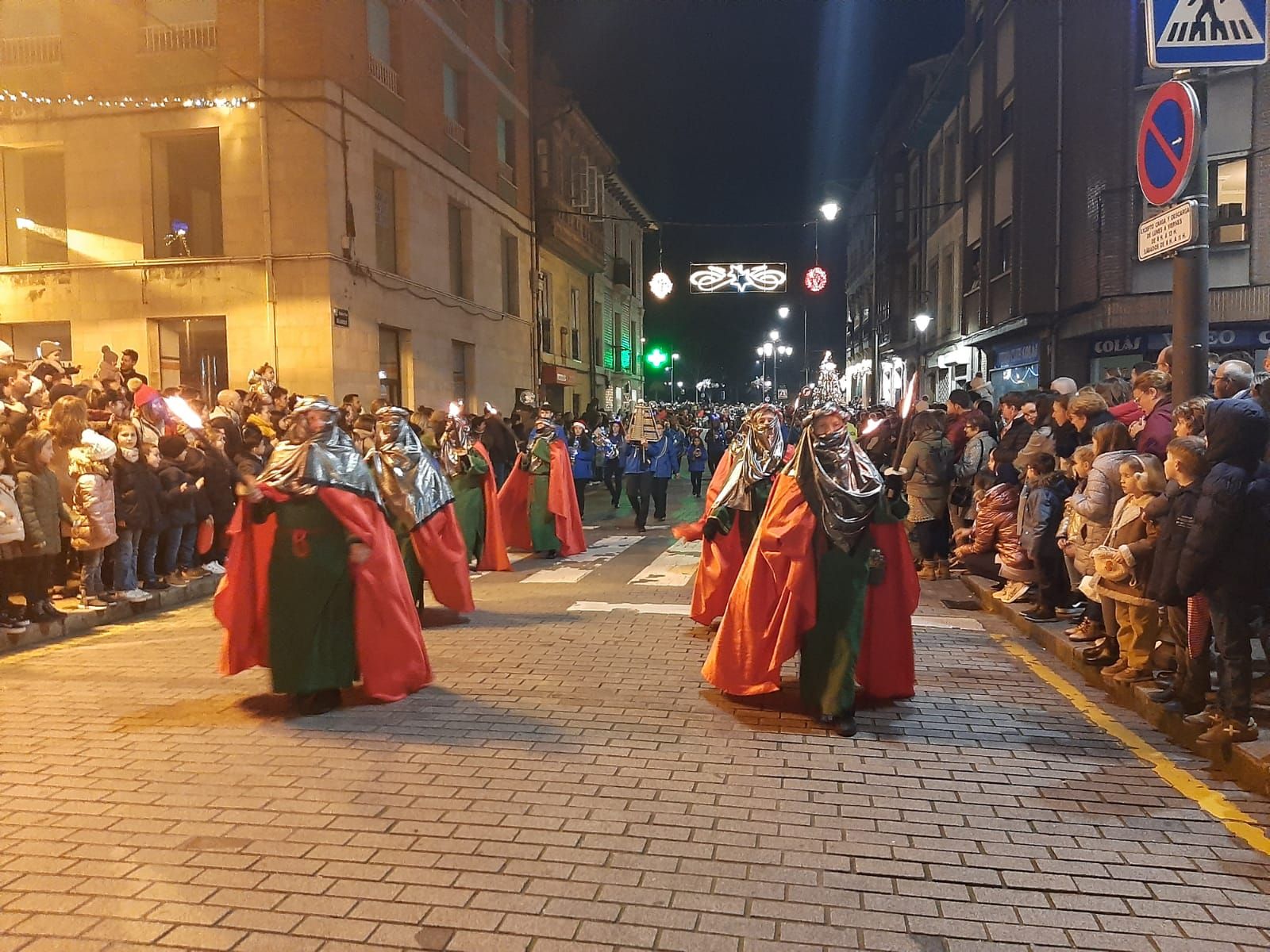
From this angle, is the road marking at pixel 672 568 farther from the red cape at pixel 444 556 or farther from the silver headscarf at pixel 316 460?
the silver headscarf at pixel 316 460

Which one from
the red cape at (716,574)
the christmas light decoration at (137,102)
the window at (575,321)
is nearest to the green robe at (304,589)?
the red cape at (716,574)

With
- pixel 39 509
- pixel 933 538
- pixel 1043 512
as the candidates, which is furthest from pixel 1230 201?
pixel 39 509

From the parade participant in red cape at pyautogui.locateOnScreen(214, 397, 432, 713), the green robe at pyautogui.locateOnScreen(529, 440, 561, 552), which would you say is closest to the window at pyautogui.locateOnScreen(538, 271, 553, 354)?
the green robe at pyautogui.locateOnScreen(529, 440, 561, 552)

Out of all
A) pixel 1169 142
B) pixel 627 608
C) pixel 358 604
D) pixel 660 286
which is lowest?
pixel 627 608

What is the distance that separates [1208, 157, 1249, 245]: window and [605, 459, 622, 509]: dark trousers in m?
12.6

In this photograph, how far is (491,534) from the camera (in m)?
11.5

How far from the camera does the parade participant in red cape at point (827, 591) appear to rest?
574 centimetres

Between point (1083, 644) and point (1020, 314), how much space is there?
16.4m

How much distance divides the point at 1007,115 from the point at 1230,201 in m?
6.16

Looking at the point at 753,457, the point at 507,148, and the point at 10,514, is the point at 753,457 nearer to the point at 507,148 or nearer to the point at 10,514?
the point at 10,514

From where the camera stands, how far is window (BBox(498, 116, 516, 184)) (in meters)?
28.1

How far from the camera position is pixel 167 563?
10.2 metres

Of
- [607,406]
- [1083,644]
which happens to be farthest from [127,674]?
[607,406]

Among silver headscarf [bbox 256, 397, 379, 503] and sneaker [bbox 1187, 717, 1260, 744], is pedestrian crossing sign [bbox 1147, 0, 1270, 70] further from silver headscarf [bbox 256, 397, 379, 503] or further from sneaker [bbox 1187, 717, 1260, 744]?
silver headscarf [bbox 256, 397, 379, 503]
